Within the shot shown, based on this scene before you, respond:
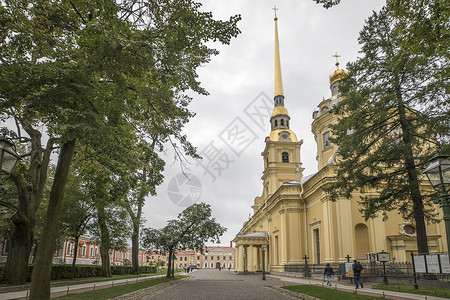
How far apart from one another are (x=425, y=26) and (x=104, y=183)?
14.4m

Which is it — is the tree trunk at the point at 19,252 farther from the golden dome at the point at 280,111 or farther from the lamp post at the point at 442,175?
the golden dome at the point at 280,111

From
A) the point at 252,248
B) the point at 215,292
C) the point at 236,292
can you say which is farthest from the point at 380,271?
the point at 252,248

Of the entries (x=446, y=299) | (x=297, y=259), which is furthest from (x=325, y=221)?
(x=446, y=299)

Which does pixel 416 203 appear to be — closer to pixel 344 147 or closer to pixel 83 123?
pixel 344 147

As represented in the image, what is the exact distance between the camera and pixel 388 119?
15297mm

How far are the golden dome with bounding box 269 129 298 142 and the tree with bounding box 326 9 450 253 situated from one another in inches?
1066

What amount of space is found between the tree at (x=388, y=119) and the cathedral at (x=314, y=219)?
210cm

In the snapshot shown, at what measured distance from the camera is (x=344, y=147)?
14984mm

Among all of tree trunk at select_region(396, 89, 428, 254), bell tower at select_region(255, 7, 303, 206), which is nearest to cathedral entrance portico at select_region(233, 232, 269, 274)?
bell tower at select_region(255, 7, 303, 206)

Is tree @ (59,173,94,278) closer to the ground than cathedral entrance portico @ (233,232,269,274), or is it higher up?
higher up

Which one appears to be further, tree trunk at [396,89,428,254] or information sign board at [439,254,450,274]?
tree trunk at [396,89,428,254]

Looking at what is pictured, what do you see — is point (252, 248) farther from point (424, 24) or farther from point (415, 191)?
point (424, 24)

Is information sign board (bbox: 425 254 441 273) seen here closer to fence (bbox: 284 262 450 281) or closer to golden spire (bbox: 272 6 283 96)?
fence (bbox: 284 262 450 281)

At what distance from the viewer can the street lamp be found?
6.58 metres
